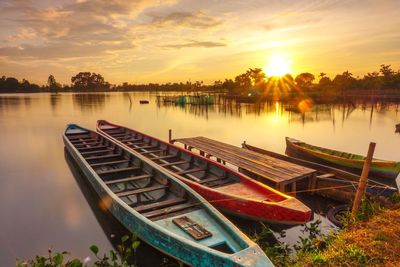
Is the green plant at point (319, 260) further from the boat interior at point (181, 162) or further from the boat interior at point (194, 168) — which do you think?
the boat interior at point (181, 162)

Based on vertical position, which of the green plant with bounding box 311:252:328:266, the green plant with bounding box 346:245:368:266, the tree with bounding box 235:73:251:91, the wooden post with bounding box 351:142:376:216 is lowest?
the green plant with bounding box 311:252:328:266

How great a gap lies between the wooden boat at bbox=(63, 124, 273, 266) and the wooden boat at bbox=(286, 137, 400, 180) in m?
9.36

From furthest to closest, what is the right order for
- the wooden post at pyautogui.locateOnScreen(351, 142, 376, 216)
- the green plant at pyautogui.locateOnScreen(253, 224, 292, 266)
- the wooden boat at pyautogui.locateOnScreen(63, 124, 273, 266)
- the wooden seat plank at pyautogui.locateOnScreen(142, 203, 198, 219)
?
the wooden post at pyautogui.locateOnScreen(351, 142, 376, 216), the wooden seat plank at pyautogui.locateOnScreen(142, 203, 198, 219), the green plant at pyautogui.locateOnScreen(253, 224, 292, 266), the wooden boat at pyautogui.locateOnScreen(63, 124, 273, 266)

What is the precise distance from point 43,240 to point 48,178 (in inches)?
255

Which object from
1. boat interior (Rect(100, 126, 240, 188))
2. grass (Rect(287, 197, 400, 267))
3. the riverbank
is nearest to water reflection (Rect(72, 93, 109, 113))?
boat interior (Rect(100, 126, 240, 188))

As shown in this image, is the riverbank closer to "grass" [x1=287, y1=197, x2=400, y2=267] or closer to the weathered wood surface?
"grass" [x1=287, y1=197, x2=400, y2=267]

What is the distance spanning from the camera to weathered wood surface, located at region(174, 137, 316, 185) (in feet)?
33.0

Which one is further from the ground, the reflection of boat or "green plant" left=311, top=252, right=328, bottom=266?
"green plant" left=311, top=252, right=328, bottom=266

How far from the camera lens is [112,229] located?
29.9ft

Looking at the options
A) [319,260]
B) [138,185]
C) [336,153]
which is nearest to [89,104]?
[138,185]

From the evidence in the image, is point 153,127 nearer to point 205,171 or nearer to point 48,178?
point 48,178

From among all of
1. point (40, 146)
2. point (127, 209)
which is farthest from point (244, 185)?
point (40, 146)

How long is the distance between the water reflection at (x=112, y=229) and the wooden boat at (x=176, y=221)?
712 mm

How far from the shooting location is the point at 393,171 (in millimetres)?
11633
